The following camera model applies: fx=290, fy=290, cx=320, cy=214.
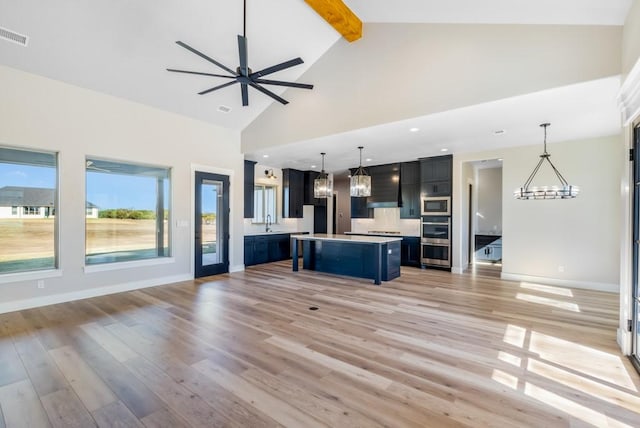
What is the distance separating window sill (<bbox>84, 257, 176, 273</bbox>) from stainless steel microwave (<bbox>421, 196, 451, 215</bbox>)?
5952 mm

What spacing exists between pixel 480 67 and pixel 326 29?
2.46 m

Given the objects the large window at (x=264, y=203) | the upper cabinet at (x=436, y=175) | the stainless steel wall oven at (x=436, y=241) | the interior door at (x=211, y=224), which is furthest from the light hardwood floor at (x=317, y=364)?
the large window at (x=264, y=203)

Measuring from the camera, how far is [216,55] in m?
4.62

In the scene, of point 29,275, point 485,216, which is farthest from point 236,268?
point 485,216

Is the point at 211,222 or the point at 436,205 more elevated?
the point at 436,205

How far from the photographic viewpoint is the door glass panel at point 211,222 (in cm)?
628

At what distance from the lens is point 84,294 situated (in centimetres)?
459

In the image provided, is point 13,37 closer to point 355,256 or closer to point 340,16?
point 340,16

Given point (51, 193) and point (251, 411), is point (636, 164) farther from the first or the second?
point (51, 193)

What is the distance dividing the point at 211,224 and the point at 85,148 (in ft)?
8.49

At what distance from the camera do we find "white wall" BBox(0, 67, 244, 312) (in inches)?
159

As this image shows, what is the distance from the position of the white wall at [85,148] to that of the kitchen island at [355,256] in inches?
105

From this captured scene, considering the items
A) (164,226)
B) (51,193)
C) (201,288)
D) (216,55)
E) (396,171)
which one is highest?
(216,55)

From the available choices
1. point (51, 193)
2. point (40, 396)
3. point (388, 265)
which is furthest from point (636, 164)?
point (51, 193)
